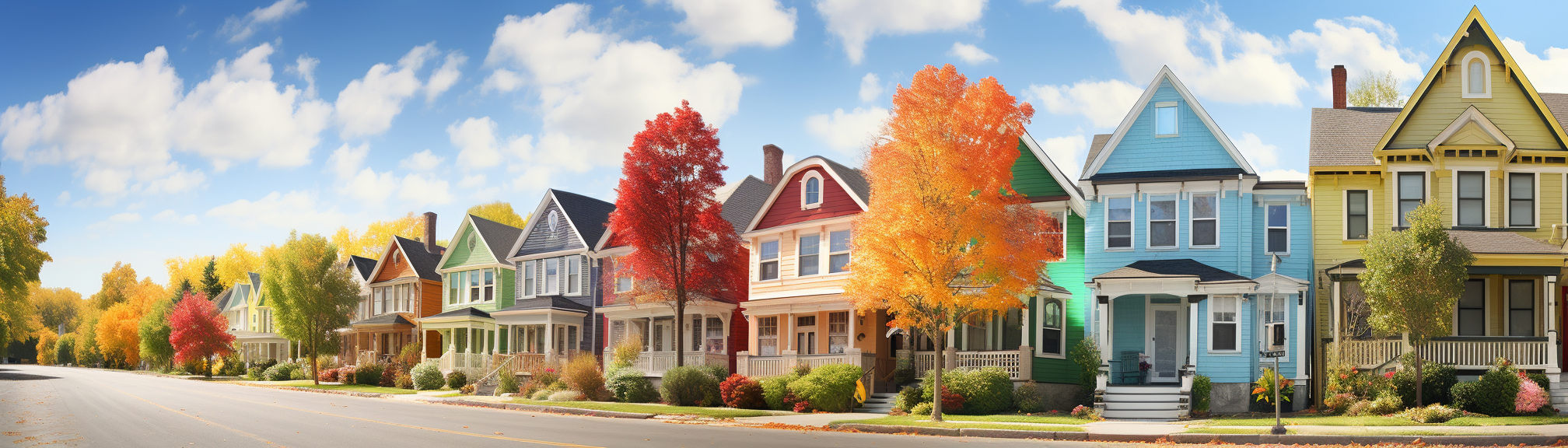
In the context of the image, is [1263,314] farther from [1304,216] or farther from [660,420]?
[660,420]

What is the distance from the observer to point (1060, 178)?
2952cm

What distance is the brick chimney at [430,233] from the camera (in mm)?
57438

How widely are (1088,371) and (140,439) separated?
20713mm

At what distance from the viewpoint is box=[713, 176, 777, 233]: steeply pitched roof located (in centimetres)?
4000

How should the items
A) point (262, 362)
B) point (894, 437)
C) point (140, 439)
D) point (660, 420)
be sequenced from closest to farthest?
point (140, 439)
point (894, 437)
point (660, 420)
point (262, 362)

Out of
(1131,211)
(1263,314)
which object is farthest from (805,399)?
(1263,314)

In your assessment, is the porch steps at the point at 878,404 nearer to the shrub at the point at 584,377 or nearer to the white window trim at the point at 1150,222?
the white window trim at the point at 1150,222

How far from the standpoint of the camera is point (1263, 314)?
1022 inches

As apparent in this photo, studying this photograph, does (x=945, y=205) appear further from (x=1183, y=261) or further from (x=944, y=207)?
(x=1183, y=261)

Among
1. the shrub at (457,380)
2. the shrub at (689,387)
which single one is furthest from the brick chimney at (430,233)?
the shrub at (689,387)

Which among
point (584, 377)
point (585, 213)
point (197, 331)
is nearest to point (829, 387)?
point (584, 377)

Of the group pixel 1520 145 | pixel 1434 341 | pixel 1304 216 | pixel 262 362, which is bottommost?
pixel 262 362

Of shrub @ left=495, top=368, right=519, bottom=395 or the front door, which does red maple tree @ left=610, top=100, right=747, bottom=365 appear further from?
the front door

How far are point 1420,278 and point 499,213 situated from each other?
2789 inches
